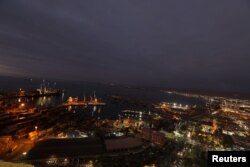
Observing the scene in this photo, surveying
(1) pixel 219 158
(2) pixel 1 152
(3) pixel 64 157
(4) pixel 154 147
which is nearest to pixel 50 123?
(2) pixel 1 152

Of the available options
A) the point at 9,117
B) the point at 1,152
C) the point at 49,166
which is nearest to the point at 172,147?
the point at 49,166

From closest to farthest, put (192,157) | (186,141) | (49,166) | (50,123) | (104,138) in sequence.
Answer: (49,166)
(192,157)
(104,138)
(186,141)
(50,123)

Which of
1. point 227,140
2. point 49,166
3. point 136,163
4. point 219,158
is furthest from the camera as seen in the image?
point 227,140

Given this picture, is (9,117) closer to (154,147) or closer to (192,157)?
(154,147)

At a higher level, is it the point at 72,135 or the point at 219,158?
the point at 219,158

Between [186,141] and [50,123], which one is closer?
[186,141]

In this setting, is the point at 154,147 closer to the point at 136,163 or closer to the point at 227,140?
the point at 136,163

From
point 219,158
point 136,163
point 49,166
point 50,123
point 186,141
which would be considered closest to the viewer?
point 219,158

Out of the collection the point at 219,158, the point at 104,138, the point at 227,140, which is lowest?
the point at 227,140

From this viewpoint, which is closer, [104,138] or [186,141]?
[104,138]
